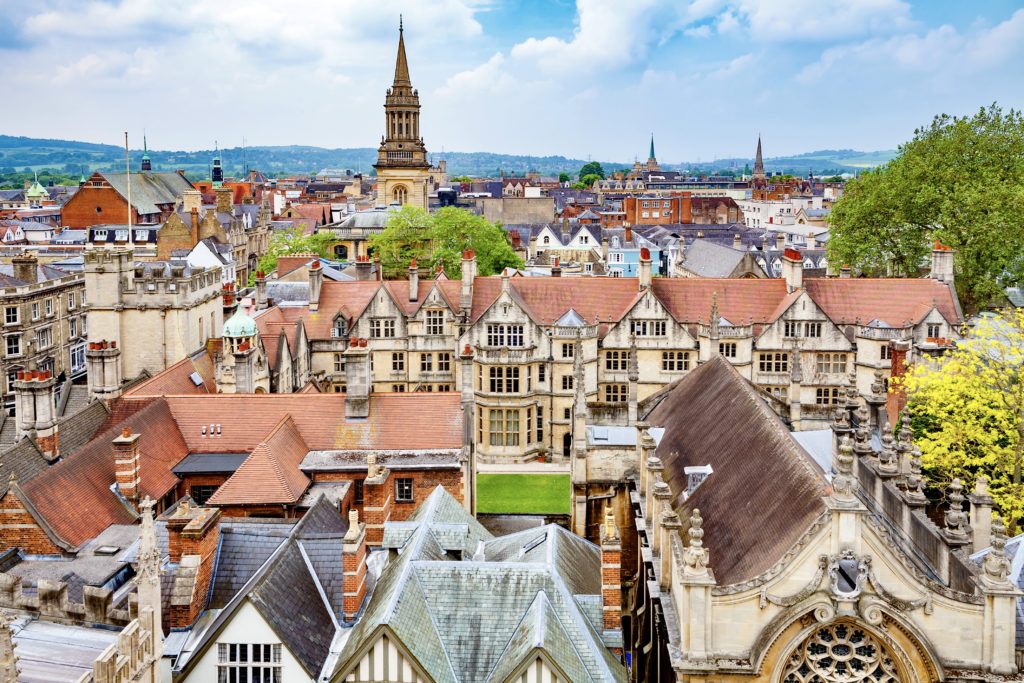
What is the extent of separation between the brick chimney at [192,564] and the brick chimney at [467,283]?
3664 cm

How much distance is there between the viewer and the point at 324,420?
136ft

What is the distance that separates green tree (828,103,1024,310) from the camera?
212 ft

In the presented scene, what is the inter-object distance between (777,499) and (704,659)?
520 cm

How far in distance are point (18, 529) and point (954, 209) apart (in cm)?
6150

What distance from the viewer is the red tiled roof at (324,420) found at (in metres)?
40.5

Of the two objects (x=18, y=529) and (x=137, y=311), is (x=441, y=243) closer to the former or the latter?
(x=137, y=311)

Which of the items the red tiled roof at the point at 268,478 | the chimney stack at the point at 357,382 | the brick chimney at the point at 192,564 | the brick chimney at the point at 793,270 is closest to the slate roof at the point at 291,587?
the brick chimney at the point at 192,564

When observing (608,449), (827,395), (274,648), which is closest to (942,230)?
(827,395)

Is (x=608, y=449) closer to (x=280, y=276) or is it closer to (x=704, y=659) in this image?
(x=704, y=659)

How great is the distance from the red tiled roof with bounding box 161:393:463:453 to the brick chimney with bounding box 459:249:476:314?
19.0 m

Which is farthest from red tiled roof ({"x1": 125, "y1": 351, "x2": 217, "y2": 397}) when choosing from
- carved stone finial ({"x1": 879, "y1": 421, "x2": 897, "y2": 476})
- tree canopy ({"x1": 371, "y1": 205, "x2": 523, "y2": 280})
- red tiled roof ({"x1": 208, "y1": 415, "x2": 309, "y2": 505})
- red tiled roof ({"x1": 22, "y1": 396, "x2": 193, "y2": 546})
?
tree canopy ({"x1": 371, "y1": 205, "x2": 523, "y2": 280})

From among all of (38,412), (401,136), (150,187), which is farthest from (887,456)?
(150,187)

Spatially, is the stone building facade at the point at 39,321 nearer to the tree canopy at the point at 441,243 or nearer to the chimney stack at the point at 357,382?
the tree canopy at the point at 441,243

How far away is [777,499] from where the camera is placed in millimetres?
24297
